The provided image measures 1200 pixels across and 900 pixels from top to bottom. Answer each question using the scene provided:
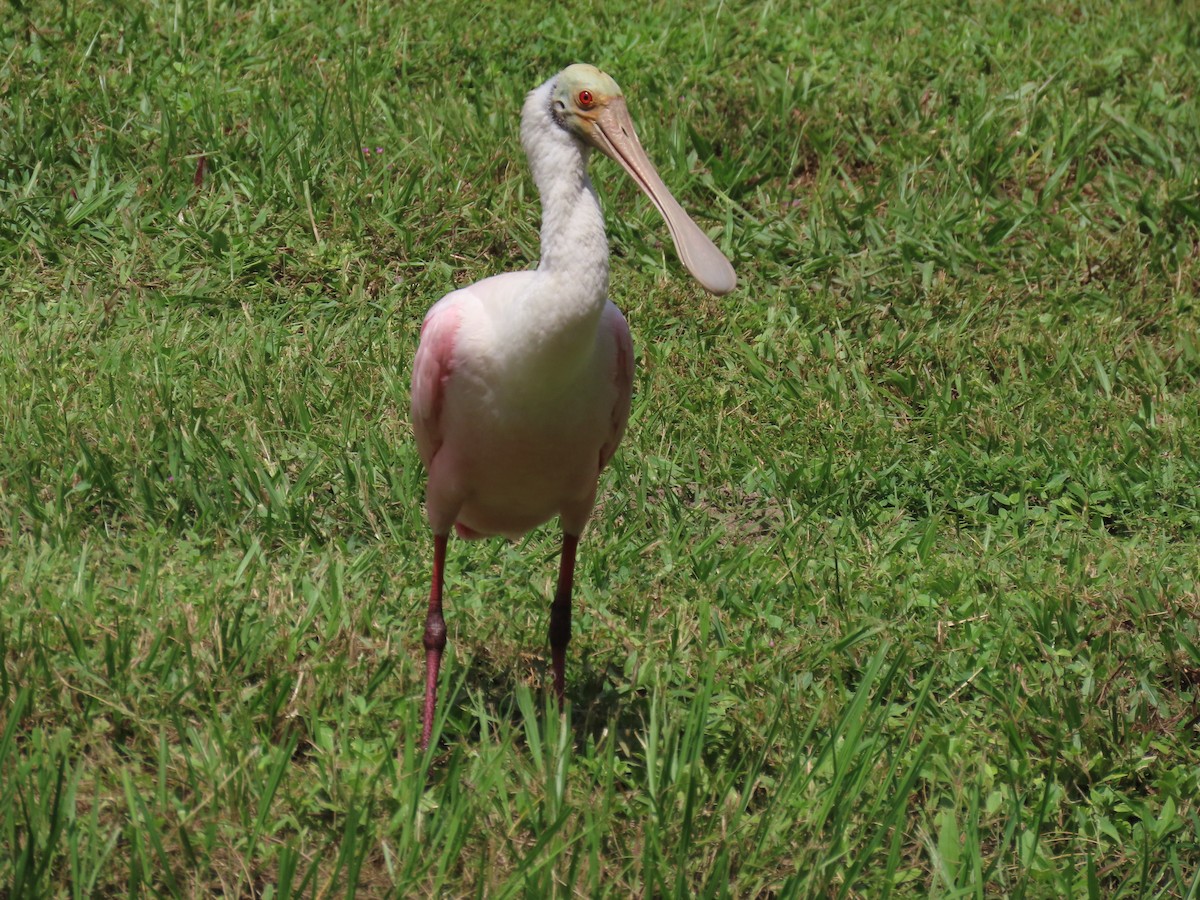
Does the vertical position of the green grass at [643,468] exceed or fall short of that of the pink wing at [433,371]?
it falls short

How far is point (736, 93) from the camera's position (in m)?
6.78

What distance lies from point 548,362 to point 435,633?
0.88 metres

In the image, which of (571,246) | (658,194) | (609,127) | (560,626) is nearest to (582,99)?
(609,127)

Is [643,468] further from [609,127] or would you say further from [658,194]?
[609,127]

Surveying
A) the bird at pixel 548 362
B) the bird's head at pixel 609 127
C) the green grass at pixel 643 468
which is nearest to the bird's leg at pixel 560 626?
the bird at pixel 548 362

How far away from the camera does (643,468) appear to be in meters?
4.98

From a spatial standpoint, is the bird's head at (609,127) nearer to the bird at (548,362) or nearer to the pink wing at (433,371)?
the bird at (548,362)

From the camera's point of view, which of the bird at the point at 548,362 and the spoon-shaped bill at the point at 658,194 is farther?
the spoon-shaped bill at the point at 658,194

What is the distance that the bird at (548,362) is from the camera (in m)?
3.31

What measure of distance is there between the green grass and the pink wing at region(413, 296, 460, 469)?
19.1 inches

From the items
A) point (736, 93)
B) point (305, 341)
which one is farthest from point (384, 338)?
point (736, 93)

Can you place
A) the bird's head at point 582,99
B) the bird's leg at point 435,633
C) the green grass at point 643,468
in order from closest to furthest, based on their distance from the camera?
1. the green grass at point 643,468
2. the bird's head at point 582,99
3. the bird's leg at point 435,633

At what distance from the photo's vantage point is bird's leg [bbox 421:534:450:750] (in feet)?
12.3

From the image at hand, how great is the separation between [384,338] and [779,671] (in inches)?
86.8
